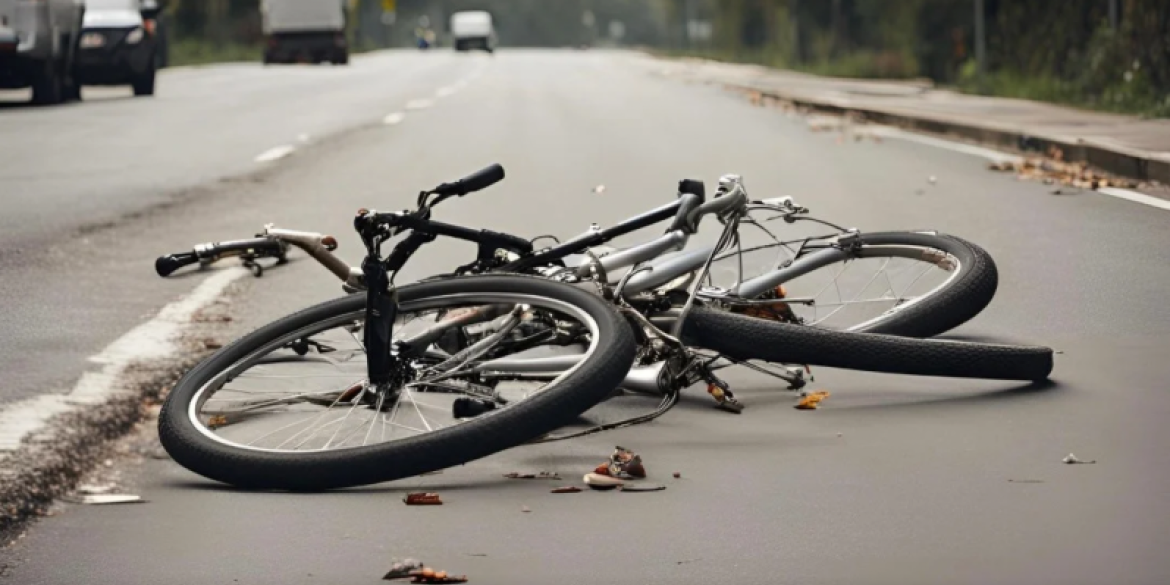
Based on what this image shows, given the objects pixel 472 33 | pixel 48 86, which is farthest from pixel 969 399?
pixel 472 33

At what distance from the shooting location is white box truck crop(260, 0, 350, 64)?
192 ft

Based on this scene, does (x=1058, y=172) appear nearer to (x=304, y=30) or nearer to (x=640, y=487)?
(x=640, y=487)

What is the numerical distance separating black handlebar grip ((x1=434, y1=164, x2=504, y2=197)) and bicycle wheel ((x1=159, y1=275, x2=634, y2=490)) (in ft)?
0.78

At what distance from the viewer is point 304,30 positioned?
58719mm

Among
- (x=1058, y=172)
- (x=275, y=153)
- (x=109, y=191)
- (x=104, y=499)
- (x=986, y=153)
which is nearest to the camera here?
(x=104, y=499)

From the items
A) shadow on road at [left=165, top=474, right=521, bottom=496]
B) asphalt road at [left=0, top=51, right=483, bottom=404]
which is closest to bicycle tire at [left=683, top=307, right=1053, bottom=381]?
shadow on road at [left=165, top=474, right=521, bottom=496]

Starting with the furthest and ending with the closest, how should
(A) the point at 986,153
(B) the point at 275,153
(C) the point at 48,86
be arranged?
(C) the point at 48,86 → (B) the point at 275,153 → (A) the point at 986,153

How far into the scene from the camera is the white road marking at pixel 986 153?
40.0ft

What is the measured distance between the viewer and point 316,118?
80.3 ft

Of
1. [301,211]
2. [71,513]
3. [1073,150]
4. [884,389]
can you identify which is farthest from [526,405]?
[1073,150]

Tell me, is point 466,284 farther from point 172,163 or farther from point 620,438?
point 172,163

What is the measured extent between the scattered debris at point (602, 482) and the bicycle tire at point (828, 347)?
3.09ft

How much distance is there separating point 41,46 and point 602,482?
20.7 meters

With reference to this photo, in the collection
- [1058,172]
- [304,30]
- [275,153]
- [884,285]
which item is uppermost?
[884,285]
